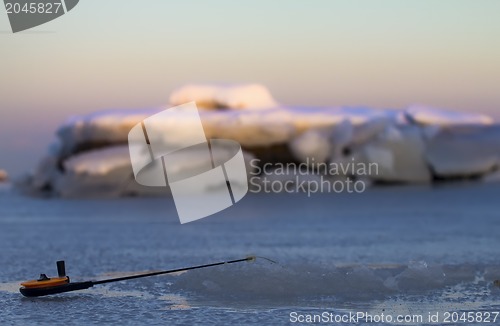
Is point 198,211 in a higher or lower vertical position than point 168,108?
lower

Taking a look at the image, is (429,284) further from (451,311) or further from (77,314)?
(77,314)

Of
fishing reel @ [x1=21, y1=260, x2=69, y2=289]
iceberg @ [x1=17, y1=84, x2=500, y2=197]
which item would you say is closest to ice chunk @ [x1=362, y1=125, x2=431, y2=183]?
iceberg @ [x1=17, y1=84, x2=500, y2=197]

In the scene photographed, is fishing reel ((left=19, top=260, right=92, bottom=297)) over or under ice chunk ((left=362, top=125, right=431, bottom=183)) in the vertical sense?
over

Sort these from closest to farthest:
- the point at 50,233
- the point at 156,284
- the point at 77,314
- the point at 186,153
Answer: the point at 77,314 < the point at 156,284 < the point at 50,233 < the point at 186,153

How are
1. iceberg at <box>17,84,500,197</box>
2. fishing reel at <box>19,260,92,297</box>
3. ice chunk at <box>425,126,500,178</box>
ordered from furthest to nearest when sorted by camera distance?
ice chunk at <box>425,126,500,178</box>
iceberg at <box>17,84,500,197</box>
fishing reel at <box>19,260,92,297</box>

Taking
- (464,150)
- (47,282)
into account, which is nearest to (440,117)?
(464,150)

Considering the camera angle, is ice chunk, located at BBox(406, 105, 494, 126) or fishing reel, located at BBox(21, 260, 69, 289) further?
ice chunk, located at BBox(406, 105, 494, 126)

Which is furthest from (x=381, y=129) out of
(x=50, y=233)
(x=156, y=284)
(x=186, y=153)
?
(x=156, y=284)

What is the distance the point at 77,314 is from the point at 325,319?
201 centimetres

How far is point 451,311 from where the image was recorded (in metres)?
7.11

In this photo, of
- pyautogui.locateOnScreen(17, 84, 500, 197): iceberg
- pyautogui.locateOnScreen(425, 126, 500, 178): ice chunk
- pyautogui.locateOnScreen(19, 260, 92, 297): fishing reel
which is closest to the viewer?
pyautogui.locateOnScreen(19, 260, 92, 297): fishing reel

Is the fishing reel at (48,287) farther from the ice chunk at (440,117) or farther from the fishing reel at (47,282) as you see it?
the ice chunk at (440,117)

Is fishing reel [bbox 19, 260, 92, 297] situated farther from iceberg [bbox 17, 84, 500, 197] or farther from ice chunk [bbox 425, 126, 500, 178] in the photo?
ice chunk [bbox 425, 126, 500, 178]

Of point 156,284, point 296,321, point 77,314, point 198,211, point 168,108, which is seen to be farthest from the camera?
point 168,108
